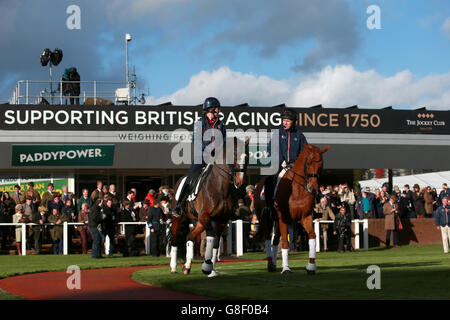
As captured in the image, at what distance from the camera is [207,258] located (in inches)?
507

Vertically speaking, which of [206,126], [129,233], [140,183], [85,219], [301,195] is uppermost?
[206,126]

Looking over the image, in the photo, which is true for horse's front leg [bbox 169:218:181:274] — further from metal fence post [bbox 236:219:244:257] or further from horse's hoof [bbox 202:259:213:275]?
metal fence post [bbox 236:219:244:257]

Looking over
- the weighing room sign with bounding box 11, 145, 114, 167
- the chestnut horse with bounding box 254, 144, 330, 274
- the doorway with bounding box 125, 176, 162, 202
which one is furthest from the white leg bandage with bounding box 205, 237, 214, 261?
the doorway with bounding box 125, 176, 162, 202

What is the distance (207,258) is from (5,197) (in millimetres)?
15257

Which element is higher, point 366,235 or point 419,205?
point 419,205

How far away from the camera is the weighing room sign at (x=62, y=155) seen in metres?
32.5

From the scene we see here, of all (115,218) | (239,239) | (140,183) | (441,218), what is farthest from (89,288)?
(140,183)

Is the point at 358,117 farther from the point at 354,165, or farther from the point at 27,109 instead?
the point at 27,109

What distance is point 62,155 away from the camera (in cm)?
3288

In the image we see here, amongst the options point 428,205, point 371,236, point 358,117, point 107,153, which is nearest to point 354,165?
point 358,117

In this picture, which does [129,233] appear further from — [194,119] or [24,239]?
[194,119]

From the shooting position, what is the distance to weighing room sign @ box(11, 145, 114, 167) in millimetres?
32531

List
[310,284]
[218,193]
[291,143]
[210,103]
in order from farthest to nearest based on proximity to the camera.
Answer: [291,143] < [210,103] < [218,193] < [310,284]

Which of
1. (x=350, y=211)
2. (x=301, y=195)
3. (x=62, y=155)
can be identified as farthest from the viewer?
(x=62, y=155)
